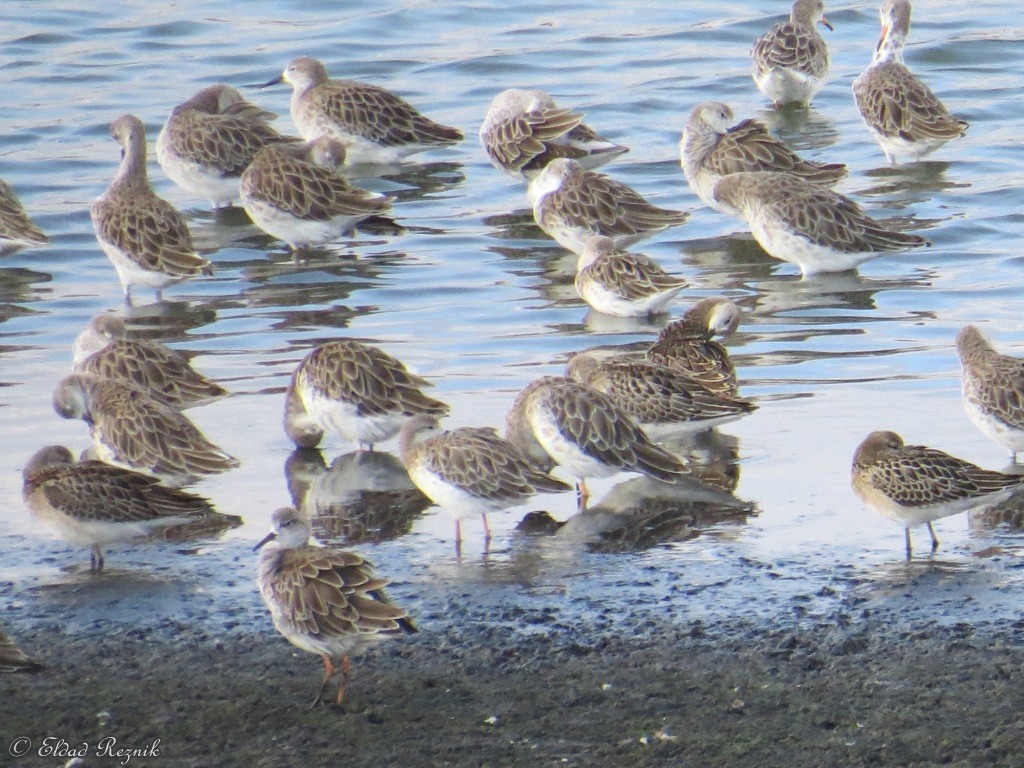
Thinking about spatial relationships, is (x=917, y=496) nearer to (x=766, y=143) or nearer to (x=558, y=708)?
(x=558, y=708)

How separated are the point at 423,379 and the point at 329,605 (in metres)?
3.76

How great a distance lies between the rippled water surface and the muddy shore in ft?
1.26

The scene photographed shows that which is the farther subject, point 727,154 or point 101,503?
point 727,154

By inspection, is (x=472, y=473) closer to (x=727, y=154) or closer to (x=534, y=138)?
(x=727, y=154)

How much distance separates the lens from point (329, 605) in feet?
22.2

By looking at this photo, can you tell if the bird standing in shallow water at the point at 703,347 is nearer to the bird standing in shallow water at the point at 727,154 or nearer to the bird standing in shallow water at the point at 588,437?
the bird standing in shallow water at the point at 588,437

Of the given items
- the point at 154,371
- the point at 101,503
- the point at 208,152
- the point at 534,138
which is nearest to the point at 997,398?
the point at 101,503

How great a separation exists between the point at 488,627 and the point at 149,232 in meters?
7.42

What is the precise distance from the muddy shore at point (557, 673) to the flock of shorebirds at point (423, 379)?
1.09 ft

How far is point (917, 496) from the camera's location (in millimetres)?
8055

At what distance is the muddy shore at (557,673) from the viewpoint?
6359 mm

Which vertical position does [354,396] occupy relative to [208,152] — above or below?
below

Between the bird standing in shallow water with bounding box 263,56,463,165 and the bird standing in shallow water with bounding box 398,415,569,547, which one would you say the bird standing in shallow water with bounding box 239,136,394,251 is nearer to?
the bird standing in shallow water with bounding box 263,56,463,165

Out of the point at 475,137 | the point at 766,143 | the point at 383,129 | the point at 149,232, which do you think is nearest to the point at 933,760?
the point at 149,232
